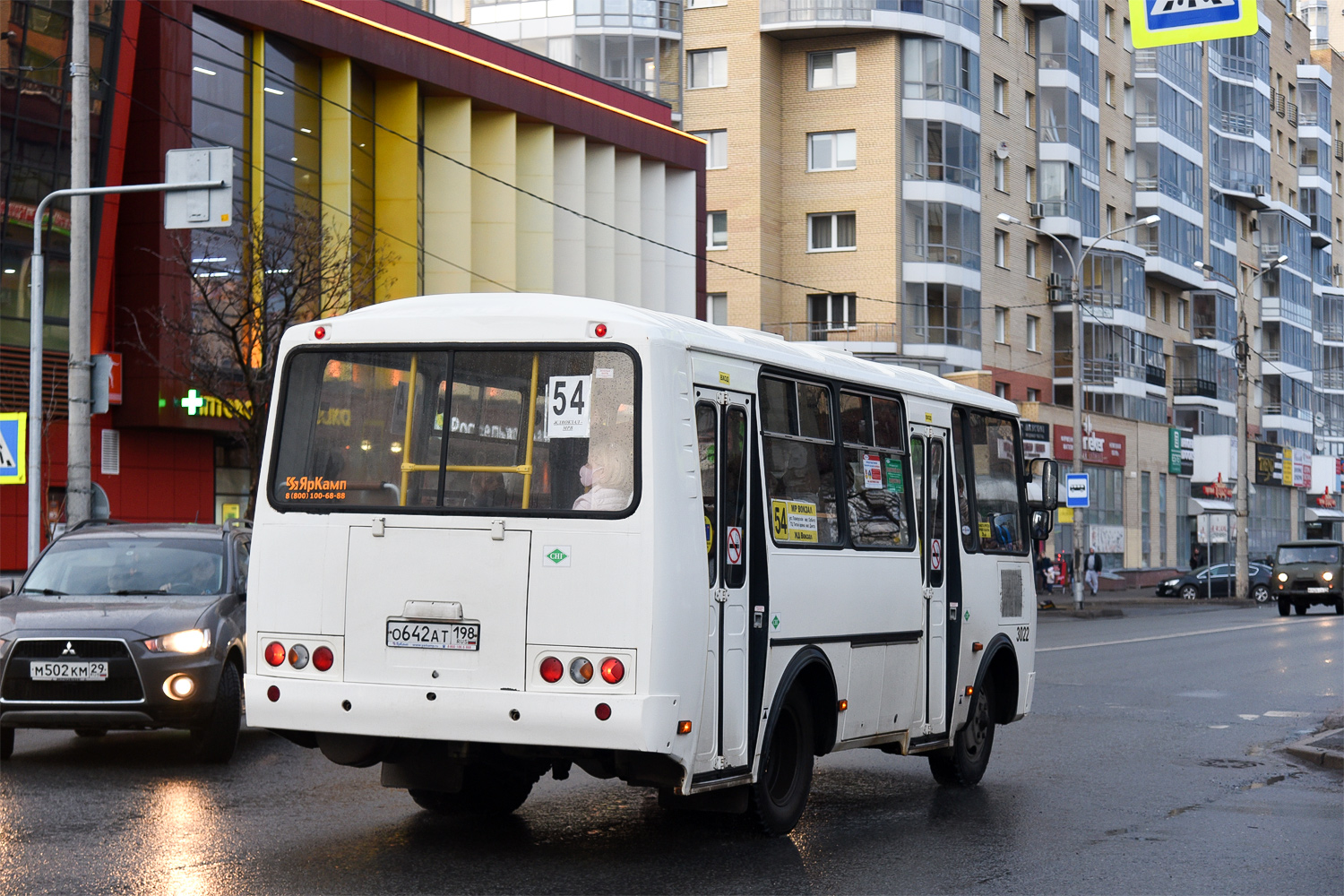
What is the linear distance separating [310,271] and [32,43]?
7.34m

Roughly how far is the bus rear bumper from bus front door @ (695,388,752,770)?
1.17 ft

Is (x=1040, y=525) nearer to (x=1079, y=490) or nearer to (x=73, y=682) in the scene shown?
(x=73, y=682)

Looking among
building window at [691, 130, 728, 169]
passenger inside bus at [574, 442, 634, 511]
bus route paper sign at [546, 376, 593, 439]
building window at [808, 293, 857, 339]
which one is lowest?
passenger inside bus at [574, 442, 634, 511]

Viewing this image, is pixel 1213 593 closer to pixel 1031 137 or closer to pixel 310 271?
pixel 1031 137

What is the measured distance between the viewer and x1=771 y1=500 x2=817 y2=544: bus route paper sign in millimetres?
9062

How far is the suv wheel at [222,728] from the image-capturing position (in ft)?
39.9

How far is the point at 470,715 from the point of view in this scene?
803cm

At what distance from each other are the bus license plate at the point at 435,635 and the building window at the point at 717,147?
1944 inches

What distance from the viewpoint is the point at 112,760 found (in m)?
12.3

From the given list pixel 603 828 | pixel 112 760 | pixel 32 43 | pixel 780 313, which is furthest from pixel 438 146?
pixel 603 828

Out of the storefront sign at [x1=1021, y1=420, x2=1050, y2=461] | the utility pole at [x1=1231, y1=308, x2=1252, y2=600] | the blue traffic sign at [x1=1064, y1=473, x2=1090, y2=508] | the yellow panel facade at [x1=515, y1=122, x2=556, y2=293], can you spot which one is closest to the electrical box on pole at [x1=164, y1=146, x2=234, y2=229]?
the yellow panel facade at [x1=515, y1=122, x2=556, y2=293]

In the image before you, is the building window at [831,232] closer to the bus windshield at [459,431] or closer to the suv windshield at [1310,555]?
the suv windshield at [1310,555]

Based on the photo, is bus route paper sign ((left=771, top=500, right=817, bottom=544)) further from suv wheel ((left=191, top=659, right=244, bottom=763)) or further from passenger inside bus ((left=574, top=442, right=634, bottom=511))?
suv wheel ((left=191, top=659, right=244, bottom=763))

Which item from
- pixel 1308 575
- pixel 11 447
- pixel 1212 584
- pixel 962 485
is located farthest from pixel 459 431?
pixel 1212 584
